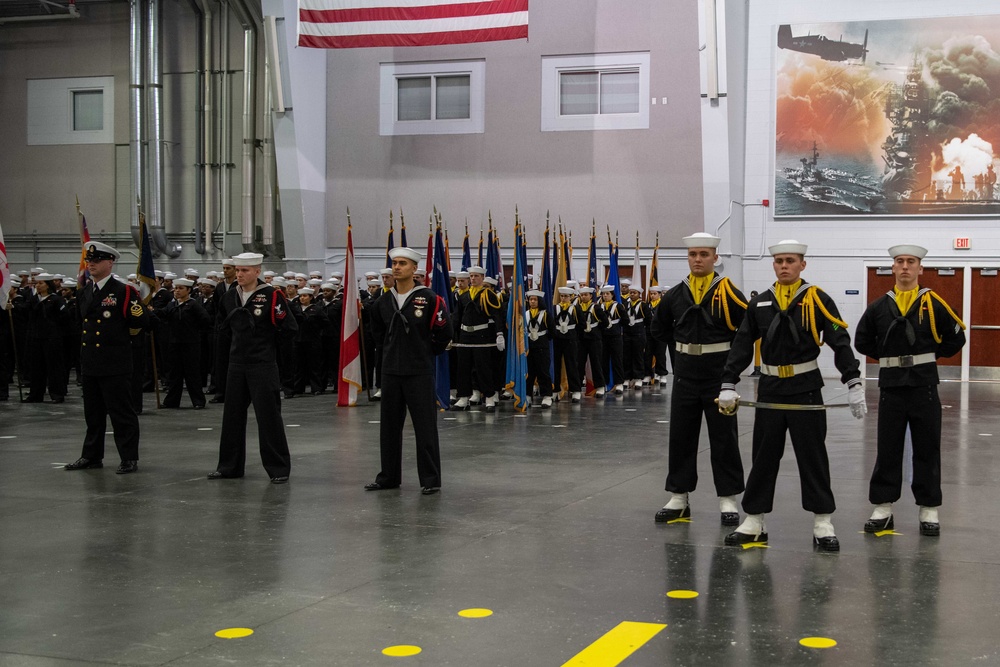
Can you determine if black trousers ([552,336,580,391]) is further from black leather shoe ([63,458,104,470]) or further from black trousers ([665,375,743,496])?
black trousers ([665,375,743,496])

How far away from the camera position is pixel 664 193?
900 inches

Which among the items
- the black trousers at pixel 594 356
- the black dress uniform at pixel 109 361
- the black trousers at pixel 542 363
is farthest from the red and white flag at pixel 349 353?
the black dress uniform at pixel 109 361

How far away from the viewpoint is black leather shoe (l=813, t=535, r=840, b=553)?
6.65 meters

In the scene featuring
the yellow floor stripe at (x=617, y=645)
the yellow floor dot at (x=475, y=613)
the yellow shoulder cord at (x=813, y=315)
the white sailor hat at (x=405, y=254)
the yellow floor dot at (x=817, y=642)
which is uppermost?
the white sailor hat at (x=405, y=254)

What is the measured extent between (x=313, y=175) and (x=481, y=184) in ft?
11.2

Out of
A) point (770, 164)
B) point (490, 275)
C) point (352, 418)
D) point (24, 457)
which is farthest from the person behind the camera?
point (770, 164)

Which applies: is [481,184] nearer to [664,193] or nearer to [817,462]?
[664,193]

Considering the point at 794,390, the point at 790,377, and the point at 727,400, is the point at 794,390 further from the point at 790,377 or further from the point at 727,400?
the point at 727,400

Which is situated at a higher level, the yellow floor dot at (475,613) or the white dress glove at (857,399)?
the white dress glove at (857,399)

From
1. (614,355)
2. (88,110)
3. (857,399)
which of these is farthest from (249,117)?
(857,399)

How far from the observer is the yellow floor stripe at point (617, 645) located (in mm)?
4590

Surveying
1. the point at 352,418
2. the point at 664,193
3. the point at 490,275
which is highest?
the point at 664,193

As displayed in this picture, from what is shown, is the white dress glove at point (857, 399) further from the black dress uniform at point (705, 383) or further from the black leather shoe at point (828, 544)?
the black dress uniform at point (705, 383)

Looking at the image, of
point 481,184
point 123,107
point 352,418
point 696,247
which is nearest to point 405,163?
point 481,184
